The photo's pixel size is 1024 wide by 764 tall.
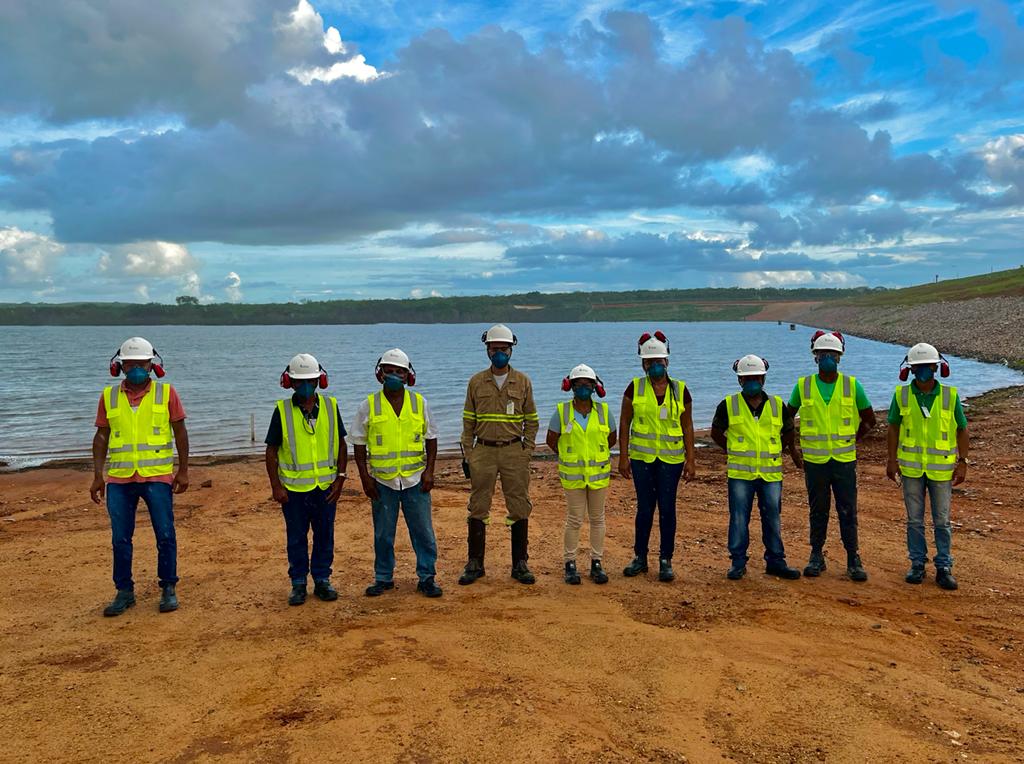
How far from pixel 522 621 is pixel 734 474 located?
8.73ft

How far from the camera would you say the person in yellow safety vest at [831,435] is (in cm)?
779

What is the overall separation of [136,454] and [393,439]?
7.36 feet

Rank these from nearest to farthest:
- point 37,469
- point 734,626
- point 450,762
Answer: point 450,762
point 734,626
point 37,469

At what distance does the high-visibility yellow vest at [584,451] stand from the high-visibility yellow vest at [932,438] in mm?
2921

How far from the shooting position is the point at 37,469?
1700 cm

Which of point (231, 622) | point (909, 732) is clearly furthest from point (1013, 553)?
point (231, 622)

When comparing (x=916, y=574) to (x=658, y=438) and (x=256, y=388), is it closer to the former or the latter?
(x=658, y=438)

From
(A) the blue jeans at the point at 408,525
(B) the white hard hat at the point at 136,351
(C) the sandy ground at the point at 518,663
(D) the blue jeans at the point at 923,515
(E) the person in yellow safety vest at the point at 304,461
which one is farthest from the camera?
(D) the blue jeans at the point at 923,515

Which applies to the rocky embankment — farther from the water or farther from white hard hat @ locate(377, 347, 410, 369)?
white hard hat @ locate(377, 347, 410, 369)

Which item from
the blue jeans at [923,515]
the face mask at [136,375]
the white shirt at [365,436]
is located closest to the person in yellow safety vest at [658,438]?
the white shirt at [365,436]

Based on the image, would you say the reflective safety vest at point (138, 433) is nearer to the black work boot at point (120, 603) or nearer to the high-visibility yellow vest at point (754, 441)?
the black work boot at point (120, 603)

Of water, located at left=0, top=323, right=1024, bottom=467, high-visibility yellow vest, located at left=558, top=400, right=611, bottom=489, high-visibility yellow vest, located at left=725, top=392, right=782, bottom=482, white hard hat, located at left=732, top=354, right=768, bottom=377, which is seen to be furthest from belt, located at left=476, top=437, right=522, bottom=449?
water, located at left=0, top=323, right=1024, bottom=467

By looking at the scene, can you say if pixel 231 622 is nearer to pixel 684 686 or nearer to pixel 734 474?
pixel 684 686

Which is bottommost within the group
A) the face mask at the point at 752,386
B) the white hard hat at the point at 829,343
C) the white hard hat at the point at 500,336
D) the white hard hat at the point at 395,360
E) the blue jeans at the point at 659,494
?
the blue jeans at the point at 659,494
